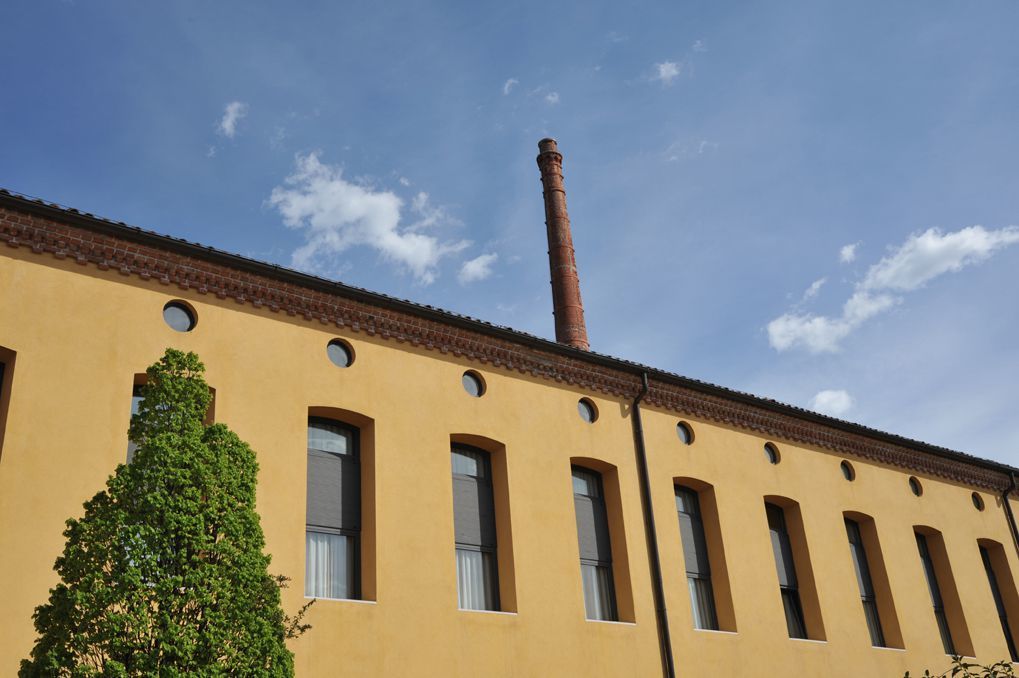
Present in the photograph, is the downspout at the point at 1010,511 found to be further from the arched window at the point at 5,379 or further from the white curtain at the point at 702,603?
the arched window at the point at 5,379

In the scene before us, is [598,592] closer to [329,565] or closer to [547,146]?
[329,565]

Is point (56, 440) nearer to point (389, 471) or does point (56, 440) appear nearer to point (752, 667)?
point (389, 471)

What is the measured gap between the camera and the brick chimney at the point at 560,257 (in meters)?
23.7

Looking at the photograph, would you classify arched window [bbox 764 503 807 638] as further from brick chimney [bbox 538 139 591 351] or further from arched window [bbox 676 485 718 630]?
brick chimney [bbox 538 139 591 351]

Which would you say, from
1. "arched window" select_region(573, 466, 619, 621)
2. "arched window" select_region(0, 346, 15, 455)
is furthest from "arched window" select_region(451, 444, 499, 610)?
"arched window" select_region(0, 346, 15, 455)

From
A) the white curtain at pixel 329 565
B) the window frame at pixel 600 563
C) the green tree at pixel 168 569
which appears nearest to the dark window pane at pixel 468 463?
the window frame at pixel 600 563

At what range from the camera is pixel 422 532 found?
13.4 m

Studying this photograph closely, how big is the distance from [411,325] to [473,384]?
4.50ft

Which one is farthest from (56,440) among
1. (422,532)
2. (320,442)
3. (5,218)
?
(422,532)

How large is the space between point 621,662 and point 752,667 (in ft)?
9.45

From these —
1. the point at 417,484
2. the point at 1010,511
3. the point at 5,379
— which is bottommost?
the point at 417,484

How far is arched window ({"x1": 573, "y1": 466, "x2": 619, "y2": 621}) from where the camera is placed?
601 inches

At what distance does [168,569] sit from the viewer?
8.57m

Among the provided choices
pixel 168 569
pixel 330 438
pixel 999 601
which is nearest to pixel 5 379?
pixel 168 569
